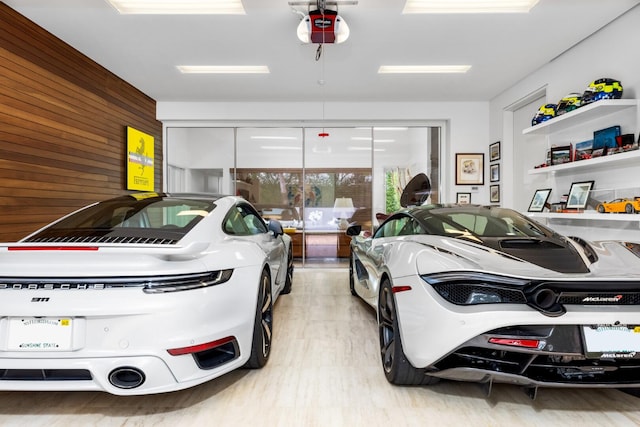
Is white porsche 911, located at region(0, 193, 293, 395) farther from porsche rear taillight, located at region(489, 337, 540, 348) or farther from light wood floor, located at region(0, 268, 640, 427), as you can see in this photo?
porsche rear taillight, located at region(489, 337, 540, 348)

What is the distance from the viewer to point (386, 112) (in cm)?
575

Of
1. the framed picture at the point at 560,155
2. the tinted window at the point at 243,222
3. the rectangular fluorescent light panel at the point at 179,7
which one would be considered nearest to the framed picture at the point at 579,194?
the framed picture at the point at 560,155

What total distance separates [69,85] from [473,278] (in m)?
4.48

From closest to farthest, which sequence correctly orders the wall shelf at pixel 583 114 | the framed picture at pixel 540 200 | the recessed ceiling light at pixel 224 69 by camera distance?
the wall shelf at pixel 583 114 → the framed picture at pixel 540 200 → the recessed ceiling light at pixel 224 69

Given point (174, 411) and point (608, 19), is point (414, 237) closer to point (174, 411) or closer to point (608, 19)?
point (174, 411)

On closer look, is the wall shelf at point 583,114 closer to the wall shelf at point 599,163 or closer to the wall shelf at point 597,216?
the wall shelf at point 599,163

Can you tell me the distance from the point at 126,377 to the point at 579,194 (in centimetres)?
406

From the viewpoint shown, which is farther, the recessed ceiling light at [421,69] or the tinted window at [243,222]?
the recessed ceiling light at [421,69]

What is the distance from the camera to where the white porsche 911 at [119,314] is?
4.17ft

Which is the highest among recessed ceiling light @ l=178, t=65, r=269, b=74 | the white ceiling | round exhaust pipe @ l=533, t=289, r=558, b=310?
recessed ceiling light @ l=178, t=65, r=269, b=74

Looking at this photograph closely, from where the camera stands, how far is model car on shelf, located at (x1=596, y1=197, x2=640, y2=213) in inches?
105

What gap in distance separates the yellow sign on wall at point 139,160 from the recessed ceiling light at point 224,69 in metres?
1.36

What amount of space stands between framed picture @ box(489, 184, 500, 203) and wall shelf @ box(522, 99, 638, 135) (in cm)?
148

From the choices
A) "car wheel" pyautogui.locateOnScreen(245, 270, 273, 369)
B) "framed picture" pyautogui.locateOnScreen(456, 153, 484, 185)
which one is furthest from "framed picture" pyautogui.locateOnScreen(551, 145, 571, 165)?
"car wheel" pyautogui.locateOnScreen(245, 270, 273, 369)
